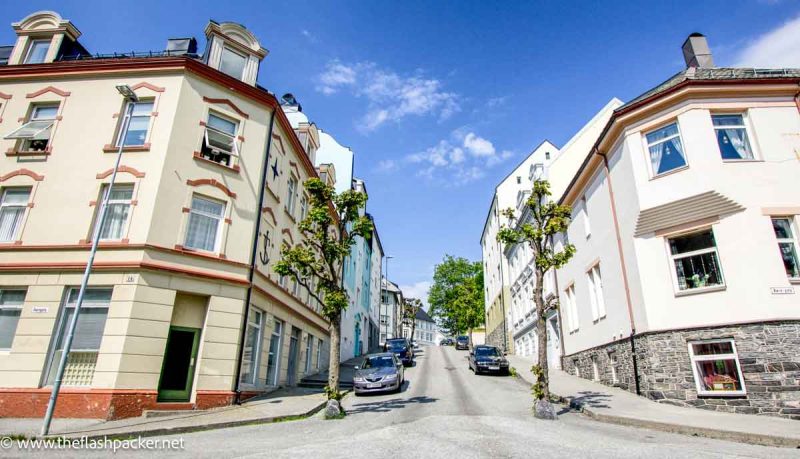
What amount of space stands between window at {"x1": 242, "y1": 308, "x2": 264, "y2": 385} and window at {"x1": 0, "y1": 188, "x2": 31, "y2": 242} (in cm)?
797

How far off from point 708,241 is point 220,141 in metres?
17.4

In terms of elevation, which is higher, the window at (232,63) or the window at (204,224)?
the window at (232,63)

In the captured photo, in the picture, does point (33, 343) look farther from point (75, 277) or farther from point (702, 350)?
point (702, 350)

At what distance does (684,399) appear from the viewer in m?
13.0

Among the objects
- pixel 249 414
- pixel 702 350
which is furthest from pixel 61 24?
pixel 702 350

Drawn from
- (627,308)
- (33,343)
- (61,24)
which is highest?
(61,24)

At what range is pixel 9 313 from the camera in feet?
42.8

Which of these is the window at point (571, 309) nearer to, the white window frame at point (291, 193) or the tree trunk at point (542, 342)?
the tree trunk at point (542, 342)

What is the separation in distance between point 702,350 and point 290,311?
15843 millimetres

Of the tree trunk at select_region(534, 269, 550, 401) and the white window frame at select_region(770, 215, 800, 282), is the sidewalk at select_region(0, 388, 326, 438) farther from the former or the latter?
the white window frame at select_region(770, 215, 800, 282)

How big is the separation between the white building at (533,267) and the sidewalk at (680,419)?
587 centimetres

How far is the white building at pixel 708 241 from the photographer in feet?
40.3

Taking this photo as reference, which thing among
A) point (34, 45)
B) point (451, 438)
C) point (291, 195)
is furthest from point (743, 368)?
point (34, 45)

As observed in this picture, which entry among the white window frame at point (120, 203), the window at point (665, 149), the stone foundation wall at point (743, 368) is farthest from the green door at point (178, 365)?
the window at point (665, 149)
